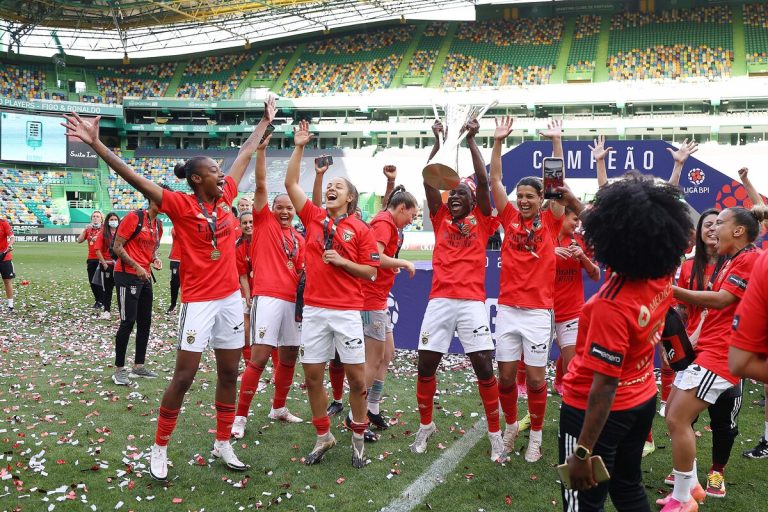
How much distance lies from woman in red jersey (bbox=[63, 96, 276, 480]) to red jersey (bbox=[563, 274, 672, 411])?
2.71 m

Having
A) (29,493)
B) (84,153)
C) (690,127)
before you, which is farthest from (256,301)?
(84,153)

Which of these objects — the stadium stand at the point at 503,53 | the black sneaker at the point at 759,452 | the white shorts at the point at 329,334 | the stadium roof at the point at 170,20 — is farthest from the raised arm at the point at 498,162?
the stadium stand at the point at 503,53

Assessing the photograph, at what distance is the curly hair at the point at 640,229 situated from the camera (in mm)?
2482

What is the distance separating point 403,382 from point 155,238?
11.9 ft

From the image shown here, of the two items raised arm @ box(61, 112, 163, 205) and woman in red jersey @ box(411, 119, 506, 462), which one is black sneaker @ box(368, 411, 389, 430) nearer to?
woman in red jersey @ box(411, 119, 506, 462)

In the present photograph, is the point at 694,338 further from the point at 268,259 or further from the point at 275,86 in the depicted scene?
the point at 275,86

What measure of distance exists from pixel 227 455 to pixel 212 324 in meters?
1.01

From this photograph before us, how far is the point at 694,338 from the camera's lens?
4.12 metres

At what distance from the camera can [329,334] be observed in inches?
185

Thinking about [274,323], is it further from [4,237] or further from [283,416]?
[4,237]

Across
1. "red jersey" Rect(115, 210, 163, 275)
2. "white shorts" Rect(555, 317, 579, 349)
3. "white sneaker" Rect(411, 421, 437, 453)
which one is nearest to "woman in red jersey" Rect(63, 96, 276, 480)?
"white sneaker" Rect(411, 421, 437, 453)

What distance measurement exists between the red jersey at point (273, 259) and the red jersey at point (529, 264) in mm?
1873

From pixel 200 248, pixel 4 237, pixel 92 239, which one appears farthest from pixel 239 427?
pixel 4 237

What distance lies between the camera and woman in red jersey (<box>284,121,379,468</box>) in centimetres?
464
